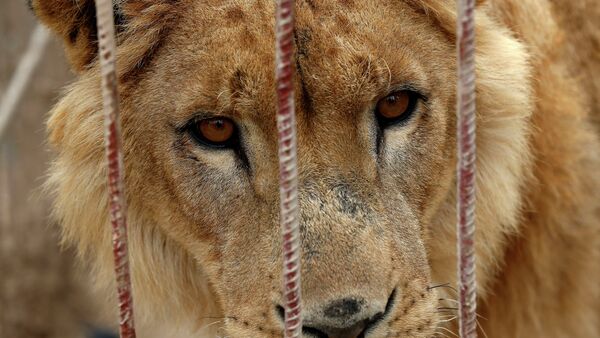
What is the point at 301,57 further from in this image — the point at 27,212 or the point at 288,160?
the point at 27,212

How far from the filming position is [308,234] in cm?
276

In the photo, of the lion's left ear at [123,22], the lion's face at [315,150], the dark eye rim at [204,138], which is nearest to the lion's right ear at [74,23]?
the lion's left ear at [123,22]

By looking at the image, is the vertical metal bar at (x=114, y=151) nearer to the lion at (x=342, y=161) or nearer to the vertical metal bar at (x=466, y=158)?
the lion at (x=342, y=161)

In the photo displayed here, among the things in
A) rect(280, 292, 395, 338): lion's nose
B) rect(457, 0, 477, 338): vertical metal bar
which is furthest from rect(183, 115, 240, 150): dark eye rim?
rect(457, 0, 477, 338): vertical metal bar

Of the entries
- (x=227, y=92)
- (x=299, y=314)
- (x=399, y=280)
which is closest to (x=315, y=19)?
(x=227, y=92)

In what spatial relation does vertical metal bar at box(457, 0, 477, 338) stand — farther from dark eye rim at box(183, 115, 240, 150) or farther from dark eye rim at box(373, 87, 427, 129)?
dark eye rim at box(183, 115, 240, 150)

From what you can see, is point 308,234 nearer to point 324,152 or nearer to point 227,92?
point 324,152

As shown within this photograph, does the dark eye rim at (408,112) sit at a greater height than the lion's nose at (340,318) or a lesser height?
greater

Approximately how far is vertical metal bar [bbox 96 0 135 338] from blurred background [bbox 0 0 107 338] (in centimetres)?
460

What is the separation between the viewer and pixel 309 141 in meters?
2.91

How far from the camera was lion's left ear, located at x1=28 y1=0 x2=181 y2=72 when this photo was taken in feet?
10.1

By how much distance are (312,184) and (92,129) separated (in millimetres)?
900

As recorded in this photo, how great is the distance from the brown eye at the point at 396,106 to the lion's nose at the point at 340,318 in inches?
26.4

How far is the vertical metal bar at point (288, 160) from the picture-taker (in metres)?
2.11
